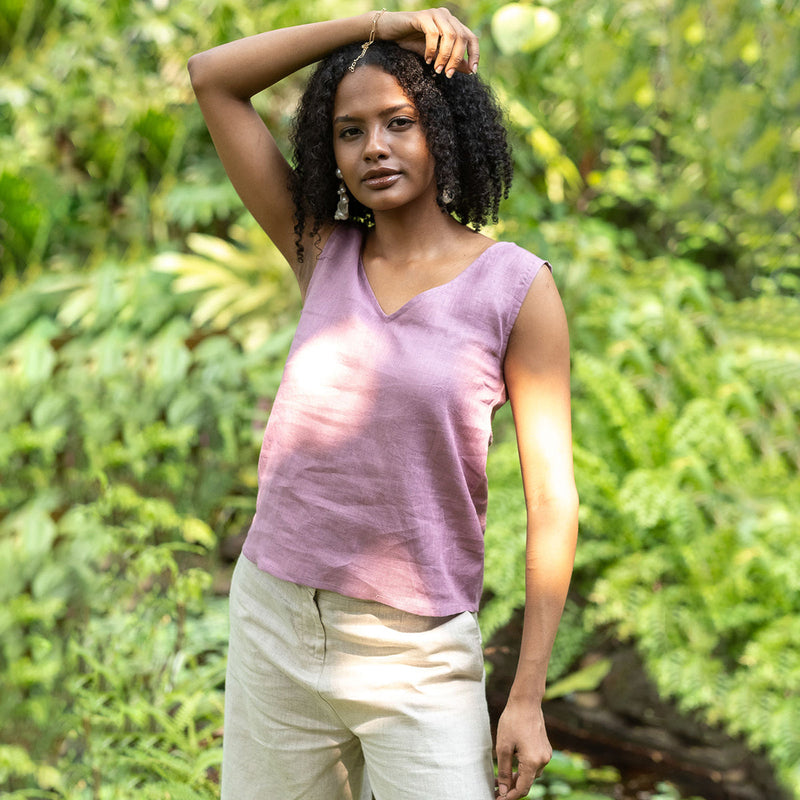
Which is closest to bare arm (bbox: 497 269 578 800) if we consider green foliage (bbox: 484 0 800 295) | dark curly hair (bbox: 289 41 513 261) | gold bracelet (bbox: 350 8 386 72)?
dark curly hair (bbox: 289 41 513 261)

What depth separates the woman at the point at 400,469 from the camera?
1.34 meters

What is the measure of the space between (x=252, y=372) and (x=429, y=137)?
254 cm

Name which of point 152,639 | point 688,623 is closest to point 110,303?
point 152,639

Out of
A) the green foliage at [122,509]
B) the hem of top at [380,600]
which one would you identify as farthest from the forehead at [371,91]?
the green foliage at [122,509]

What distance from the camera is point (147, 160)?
15.8 ft

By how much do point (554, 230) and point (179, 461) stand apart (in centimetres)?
217

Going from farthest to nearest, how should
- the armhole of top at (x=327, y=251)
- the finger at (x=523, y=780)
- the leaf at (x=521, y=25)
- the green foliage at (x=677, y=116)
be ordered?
the green foliage at (x=677, y=116) → the leaf at (x=521, y=25) → the armhole of top at (x=327, y=251) → the finger at (x=523, y=780)

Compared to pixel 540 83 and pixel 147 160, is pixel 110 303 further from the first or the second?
pixel 540 83

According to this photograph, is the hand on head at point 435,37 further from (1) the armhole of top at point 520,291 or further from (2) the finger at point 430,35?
(1) the armhole of top at point 520,291

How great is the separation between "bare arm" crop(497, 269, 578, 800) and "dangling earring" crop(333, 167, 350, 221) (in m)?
0.40

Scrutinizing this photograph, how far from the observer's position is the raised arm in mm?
1392

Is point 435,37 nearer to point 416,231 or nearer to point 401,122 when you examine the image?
point 401,122

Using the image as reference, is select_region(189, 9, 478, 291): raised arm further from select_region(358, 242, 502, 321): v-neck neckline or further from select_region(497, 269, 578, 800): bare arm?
select_region(497, 269, 578, 800): bare arm

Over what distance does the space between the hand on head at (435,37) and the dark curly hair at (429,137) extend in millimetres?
21
